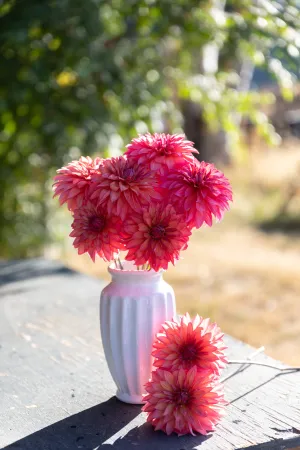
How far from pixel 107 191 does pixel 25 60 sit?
2.06 meters

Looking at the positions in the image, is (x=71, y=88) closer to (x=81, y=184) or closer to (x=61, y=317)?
(x=61, y=317)

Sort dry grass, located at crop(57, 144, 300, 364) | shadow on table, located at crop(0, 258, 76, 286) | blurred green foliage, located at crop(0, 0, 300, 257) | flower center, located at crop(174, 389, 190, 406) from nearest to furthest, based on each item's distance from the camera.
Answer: flower center, located at crop(174, 389, 190, 406), shadow on table, located at crop(0, 258, 76, 286), blurred green foliage, located at crop(0, 0, 300, 257), dry grass, located at crop(57, 144, 300, 364)

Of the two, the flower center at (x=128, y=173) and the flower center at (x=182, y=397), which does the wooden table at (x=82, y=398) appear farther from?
the flower center at (x=128, y=173)

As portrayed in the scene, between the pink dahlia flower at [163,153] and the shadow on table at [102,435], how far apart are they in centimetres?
49

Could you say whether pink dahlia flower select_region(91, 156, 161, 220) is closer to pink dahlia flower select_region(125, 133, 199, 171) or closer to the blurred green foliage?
pink dahlia flower select_region(125, 133, 199, 171)

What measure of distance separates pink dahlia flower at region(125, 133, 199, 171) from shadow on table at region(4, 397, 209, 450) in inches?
19.5

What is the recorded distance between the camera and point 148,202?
1.37 metres

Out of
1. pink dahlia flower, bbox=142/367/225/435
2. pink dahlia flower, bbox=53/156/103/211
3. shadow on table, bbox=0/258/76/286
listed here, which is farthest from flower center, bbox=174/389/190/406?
shadow on table, bbox=0/258/76/286

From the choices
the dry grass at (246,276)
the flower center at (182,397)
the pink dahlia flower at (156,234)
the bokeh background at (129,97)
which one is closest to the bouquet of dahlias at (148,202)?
the pink dahlia flower at (156,234)

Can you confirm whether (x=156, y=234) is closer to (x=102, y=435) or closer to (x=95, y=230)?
(x=95, y=230)

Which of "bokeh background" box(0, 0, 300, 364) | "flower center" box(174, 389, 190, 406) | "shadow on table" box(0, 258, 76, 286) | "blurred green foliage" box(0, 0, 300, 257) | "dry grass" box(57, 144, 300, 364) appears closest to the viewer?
"flower center" box(174, 389, 190, 406)

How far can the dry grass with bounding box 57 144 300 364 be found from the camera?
3494 mm

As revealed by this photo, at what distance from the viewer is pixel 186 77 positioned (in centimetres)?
373

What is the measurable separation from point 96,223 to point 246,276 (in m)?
3.15
